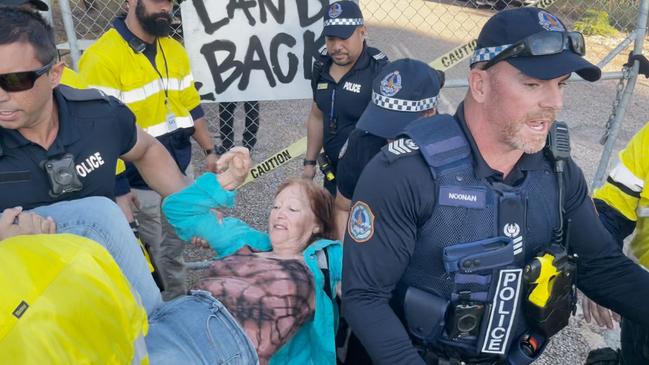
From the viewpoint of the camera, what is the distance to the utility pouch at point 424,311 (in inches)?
76.7

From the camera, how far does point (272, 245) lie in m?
2.91

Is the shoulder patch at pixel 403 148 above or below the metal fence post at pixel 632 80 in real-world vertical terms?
above

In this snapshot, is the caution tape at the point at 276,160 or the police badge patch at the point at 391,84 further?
the caution tape at the point at 276,160

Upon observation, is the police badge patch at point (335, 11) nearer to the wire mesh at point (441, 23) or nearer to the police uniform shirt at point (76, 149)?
the police uniform shirt at point (76, 149)

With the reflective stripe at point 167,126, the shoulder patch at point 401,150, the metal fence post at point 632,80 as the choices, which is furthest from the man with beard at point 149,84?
the metal fence post at point 632,80

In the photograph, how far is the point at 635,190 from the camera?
8.28ft

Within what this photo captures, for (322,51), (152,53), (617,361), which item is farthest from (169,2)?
(617,361)

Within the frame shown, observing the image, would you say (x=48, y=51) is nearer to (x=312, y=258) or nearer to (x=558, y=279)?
(x=312, y=258)

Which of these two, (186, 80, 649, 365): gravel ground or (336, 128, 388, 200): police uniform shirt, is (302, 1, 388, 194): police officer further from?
(186, 80, 649, 365): gravel ground

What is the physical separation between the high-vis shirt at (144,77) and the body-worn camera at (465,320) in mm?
2359

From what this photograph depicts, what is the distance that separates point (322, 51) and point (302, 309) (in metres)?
2.17

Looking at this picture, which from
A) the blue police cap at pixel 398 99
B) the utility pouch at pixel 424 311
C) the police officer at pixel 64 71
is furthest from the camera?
the blue police cap at pixel 398 99

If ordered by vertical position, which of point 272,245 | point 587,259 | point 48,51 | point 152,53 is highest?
point 48,51

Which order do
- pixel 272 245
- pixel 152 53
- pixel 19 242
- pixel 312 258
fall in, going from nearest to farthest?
pixel 19 242, pixel 312 258, pixel 272 245, pixel 152 53
